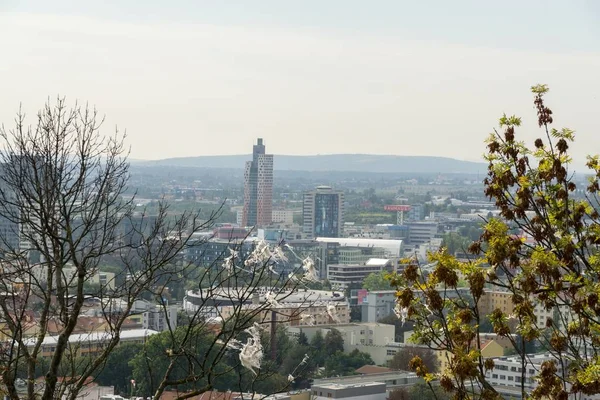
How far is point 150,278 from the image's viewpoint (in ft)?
12.4

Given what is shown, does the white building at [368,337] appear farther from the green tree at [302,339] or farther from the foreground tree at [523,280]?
the foreground tree at [523,280]

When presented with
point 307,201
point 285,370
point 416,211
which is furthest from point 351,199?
point 285,370

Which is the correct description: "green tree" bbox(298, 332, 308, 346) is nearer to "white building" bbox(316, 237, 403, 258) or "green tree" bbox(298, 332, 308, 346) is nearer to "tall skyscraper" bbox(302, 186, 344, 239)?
"white building" bbox(316, 237, 403, 258)

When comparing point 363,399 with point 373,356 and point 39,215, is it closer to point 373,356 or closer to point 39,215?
point 373,356

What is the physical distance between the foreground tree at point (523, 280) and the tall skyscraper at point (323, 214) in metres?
67.0

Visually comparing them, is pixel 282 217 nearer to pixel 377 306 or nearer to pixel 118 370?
pixel 377 306

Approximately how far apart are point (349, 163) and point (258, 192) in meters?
107

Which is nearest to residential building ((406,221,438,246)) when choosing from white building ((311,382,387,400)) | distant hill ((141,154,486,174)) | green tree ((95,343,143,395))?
white building ((311,382,387,400))

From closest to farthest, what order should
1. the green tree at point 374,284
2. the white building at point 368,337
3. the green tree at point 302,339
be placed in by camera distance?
the green tree at point 302,339 < the white building at point 368,337 < the green tree at point 374,284

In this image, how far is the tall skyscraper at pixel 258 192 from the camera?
7725 centimetres

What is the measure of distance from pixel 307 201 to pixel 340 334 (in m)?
46.2

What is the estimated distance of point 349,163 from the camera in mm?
184750

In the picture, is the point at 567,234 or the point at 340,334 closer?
the point at 567,234

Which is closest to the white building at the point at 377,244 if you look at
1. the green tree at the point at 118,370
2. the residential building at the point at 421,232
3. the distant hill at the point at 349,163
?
the residential building at the point at 421,232
